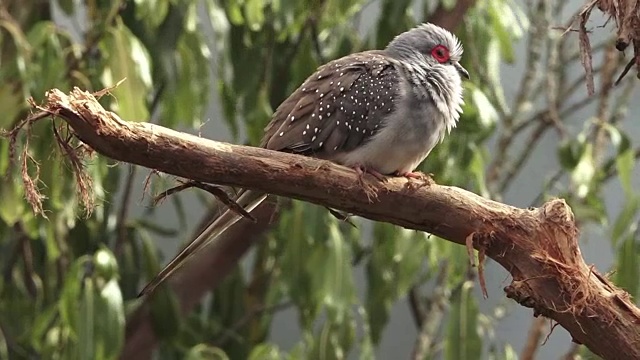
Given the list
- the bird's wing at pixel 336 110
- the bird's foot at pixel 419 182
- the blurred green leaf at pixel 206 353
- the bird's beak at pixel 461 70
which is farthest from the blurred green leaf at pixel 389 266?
the bird's foot at pixel 419 182

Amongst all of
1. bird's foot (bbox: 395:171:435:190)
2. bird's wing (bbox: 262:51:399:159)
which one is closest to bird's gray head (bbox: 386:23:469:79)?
bird's wing (bbox: 262:51:399:159)

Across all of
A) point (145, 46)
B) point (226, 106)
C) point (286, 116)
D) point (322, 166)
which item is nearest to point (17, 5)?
point (145, 46)

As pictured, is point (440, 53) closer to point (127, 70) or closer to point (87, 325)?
point (127, 70)

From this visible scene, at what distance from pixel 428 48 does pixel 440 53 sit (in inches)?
0.9

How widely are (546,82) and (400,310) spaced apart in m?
1.06

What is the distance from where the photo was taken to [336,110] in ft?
4.68

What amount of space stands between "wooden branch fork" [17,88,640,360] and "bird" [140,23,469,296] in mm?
170

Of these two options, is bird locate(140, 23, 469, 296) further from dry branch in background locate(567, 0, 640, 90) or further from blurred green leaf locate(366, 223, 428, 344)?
blurred green leaf locate(366, 223, 428, 344)

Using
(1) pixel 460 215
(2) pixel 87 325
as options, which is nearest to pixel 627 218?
(1) pixel 460 215

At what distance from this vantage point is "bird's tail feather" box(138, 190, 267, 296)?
1.21m

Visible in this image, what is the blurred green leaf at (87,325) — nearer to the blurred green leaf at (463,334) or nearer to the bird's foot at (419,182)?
the blurred green leaf at (463,334)

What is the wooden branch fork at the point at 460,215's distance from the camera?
1032mm

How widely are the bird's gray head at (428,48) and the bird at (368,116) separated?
53 millimetres

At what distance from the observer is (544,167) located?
10.6ft
